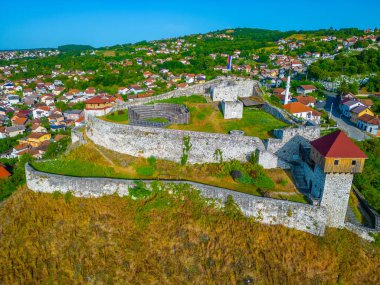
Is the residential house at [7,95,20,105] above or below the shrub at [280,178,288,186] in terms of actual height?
below

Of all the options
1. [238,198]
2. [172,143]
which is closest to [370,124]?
[172,143]

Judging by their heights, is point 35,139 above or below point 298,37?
below

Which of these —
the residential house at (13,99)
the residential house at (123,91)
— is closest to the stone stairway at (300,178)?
the residential house at (123,91)

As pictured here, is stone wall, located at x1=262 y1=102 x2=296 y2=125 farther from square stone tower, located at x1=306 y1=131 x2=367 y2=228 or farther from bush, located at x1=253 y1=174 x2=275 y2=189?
square stone tower, located at x1=306 y1=131 x2=367 y2=228

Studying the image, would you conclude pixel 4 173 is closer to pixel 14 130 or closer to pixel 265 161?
pixel 14 130

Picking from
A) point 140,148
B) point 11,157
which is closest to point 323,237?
point 140,148

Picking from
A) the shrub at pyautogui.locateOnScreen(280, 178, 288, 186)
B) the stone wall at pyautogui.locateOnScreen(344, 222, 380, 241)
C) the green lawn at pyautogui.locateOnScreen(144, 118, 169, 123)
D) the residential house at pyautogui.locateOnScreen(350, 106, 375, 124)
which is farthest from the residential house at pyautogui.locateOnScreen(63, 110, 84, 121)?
the stone wall at pyautogui.locateOnScreen(344, 222, 380, 241)

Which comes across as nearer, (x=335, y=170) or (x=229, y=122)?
(x=335, y=170)
